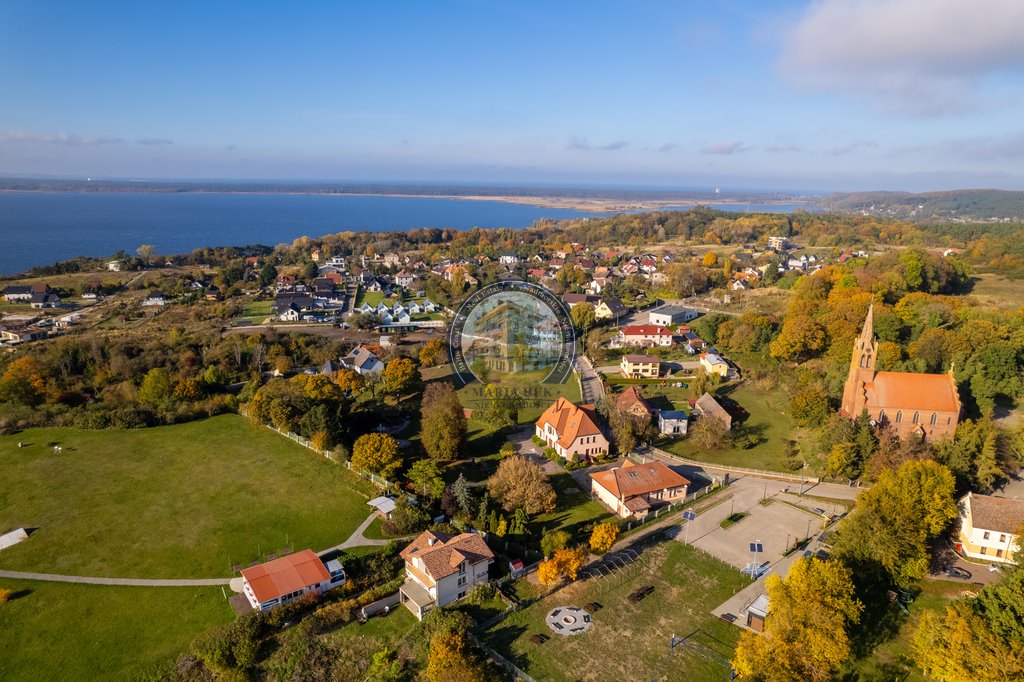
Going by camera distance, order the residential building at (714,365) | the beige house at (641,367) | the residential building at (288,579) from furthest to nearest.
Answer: the beige house at (641,367), the residential building at (714,365), the residential building at (288,579)

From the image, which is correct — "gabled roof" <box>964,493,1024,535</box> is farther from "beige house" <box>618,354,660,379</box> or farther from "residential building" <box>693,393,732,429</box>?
"beige house" <box>618,354,660,379</box>

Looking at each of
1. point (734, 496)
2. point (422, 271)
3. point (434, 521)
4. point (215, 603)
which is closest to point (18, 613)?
point (215, 603)

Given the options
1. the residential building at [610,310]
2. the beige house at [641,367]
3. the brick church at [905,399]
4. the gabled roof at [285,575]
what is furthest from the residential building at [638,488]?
the residential building at [610,310]

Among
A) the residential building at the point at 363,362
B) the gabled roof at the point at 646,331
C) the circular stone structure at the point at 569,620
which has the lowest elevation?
the circular stone structure at the point at 569,620

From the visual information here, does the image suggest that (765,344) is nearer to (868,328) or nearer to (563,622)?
(868,328)

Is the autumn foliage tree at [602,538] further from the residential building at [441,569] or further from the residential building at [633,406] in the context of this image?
the residential building at [633,406]

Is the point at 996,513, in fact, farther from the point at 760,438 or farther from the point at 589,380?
the point at 589,380

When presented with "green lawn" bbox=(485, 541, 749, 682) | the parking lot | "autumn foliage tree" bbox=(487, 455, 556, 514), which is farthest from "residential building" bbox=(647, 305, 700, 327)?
"green lawn" bbox=(485, 541, 749, 682)
